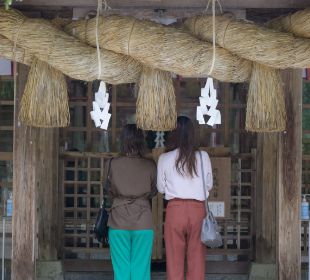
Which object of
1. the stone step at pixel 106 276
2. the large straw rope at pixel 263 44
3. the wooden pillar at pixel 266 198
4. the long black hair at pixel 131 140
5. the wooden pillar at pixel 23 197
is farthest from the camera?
the stone step at pixel 106 276

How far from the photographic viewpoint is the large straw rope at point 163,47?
17.7ft

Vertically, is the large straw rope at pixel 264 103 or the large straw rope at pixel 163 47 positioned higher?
the large straw rope at pixel 163 47

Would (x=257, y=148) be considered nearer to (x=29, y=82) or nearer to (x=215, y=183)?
(x=215, y=183)

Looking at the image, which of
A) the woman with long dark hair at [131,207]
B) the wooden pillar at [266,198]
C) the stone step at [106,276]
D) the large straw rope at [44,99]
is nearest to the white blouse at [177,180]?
the woman with long dark hair at [131,207]

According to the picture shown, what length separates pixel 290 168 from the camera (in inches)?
240

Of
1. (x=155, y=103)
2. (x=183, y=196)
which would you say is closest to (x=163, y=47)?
(x=155, y=103)

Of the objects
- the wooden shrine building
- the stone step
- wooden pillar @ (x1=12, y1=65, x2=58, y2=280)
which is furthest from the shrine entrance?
wooden pillar @ (x1=12, y1=65, x2=58, y2=280)

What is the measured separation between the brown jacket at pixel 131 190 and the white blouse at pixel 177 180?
118 millimetres

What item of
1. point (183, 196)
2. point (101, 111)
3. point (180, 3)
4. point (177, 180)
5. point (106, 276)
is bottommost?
point (106, 276)

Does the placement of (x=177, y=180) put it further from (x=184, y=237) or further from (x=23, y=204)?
(x=23, y=204)

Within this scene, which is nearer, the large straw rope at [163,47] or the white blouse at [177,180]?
the large straw rope at [163,47]

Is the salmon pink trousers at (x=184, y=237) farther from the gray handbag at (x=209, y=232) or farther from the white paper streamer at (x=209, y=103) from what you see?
the white paper streamer at (x=209, y=103)

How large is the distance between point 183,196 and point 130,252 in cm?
72

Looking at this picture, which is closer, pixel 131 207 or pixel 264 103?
pixel 264 103
